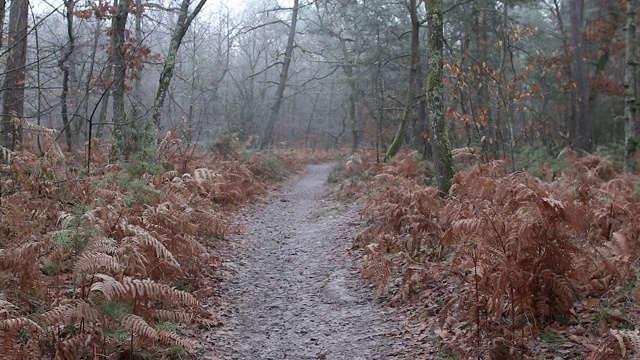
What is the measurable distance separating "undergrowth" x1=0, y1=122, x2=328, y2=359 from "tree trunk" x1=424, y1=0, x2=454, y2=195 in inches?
173

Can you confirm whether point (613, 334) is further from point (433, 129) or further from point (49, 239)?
point (433, 129)

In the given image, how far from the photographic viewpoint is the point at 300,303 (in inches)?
262

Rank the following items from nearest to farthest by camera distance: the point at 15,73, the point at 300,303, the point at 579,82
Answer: the point at 300,303 < the point at 15,73 < the point at 579,82

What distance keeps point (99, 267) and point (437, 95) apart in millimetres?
7650

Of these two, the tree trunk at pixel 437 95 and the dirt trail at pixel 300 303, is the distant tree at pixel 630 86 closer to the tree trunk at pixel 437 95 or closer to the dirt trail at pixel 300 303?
the tree trunk at pixel 437 95

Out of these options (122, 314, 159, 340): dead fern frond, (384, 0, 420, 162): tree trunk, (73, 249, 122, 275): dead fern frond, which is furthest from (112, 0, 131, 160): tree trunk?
(122, 314, 159, 340): dead fern frond

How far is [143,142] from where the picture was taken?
11883 mm

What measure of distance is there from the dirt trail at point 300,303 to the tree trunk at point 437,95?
213cm

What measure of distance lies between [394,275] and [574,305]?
273 cm

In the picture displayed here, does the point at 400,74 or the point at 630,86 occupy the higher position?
the point at 400,74

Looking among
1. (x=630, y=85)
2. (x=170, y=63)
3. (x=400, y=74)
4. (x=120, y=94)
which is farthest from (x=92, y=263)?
(x=400, y=74)

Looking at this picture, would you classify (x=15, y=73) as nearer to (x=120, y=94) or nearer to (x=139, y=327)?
(x=120, y=94)

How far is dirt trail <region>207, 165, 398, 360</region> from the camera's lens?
5.32 m

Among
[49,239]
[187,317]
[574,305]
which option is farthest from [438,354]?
[49,239]
